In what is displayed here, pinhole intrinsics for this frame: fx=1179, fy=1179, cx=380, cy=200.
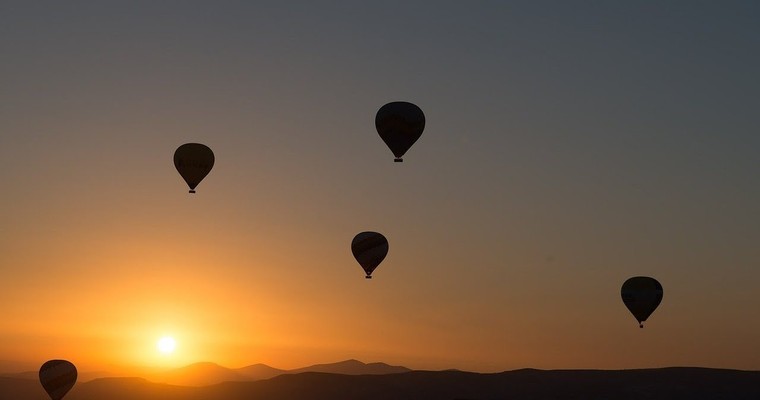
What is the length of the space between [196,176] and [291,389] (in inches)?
4614

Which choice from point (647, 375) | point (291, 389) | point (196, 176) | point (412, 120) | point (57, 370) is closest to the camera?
point (412, 120)

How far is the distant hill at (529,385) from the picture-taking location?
151m

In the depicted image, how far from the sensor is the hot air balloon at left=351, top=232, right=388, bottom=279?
74.4 m

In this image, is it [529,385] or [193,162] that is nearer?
[193,162]

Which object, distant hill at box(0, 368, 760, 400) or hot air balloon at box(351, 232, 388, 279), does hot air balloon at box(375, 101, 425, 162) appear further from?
distant hill at box(0, 368, 760, 400)

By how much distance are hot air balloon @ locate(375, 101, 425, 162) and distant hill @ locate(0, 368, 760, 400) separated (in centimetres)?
9080

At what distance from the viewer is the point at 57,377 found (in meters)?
88.3

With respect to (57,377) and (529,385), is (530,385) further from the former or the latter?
(57,377)

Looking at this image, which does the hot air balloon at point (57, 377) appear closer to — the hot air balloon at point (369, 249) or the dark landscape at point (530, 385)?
the hot air balloon at point (369, 249)

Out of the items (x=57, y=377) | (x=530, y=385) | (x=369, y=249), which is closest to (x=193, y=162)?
(x=369, y=249)

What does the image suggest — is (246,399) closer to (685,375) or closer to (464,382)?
(464,382)

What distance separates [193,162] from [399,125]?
1435 cm

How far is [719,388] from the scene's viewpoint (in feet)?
495

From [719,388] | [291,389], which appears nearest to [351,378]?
[291,389]
